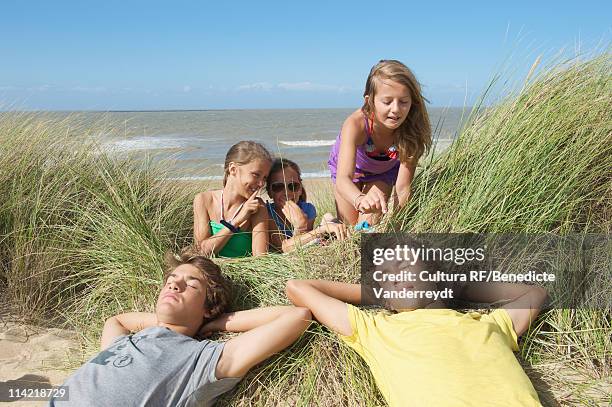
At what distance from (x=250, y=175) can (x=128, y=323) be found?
124cm

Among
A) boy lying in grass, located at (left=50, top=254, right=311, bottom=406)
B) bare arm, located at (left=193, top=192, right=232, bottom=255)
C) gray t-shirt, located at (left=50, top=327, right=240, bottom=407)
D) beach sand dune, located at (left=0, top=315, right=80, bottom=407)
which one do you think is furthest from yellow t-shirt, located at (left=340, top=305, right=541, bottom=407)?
beach sand dune, located at (left=0, top=315, right=80, bottom=407)

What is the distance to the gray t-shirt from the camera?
2.30 meters

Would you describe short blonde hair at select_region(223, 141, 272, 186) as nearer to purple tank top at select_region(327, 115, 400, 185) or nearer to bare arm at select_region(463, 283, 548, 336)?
purple tank top at select_region(327, 115, 400, 185)

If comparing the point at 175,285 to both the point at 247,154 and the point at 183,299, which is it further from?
the point at 247,154

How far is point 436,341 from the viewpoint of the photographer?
233cm

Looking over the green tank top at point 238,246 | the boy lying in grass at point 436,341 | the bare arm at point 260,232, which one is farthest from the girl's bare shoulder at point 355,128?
the boy lying in grass at point 436,341

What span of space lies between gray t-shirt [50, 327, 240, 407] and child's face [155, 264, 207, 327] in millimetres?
77

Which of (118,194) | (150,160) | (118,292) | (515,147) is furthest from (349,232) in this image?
(150,160)

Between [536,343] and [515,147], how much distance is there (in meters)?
1.02

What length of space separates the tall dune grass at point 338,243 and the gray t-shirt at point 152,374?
190 millimetres

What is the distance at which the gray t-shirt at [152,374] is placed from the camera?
90.4 inches

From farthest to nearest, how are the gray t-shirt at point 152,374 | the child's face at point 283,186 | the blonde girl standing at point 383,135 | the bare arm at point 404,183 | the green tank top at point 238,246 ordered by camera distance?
the child's face at point 283,186 < the green tank top at point 238,246 < the blonde girl standing at point 383,135 < the bare arm at point 404,183 < the gray t-shirt at point 152,374

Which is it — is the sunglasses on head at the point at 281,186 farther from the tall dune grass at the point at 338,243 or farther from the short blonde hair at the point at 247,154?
the tall dune grass at the point at 338,243

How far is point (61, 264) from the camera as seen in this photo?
3.63m
